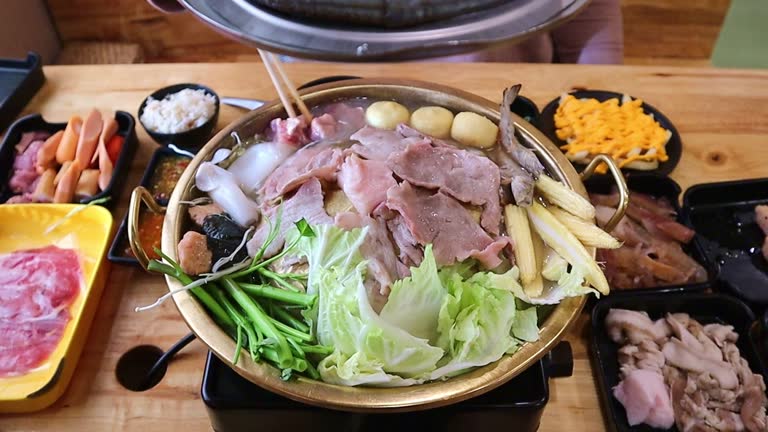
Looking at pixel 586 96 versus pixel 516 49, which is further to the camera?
pixel 516 49

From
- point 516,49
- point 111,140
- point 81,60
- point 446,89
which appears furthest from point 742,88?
point 81,60

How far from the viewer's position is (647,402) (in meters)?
1.37

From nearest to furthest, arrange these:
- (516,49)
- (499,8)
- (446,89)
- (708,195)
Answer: (499,8)
(446,89)
(708,195)
(516,49)

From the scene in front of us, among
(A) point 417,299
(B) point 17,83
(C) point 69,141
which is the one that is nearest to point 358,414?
(A) point 417,299

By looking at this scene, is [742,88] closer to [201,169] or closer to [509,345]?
[509,345]

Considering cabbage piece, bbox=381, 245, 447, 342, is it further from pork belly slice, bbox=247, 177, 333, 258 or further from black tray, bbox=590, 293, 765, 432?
black tray, bbox=590, 293, 765, 432

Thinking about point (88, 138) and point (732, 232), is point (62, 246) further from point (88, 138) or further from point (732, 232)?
point (732, 232)

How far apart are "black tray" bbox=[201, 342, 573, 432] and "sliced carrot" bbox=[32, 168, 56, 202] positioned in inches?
38.4

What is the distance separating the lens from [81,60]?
3330 millimetres

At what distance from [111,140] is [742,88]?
2.41m

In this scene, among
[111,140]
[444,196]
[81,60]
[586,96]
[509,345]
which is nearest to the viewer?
[509,345]

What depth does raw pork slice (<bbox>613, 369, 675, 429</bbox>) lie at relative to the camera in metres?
1.37

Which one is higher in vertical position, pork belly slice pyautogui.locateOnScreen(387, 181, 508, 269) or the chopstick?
the chopstick

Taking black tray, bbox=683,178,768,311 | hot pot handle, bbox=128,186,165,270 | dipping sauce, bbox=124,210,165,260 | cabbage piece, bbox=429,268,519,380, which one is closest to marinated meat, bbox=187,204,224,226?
hot pot handle, bbox=128,186,165,270
